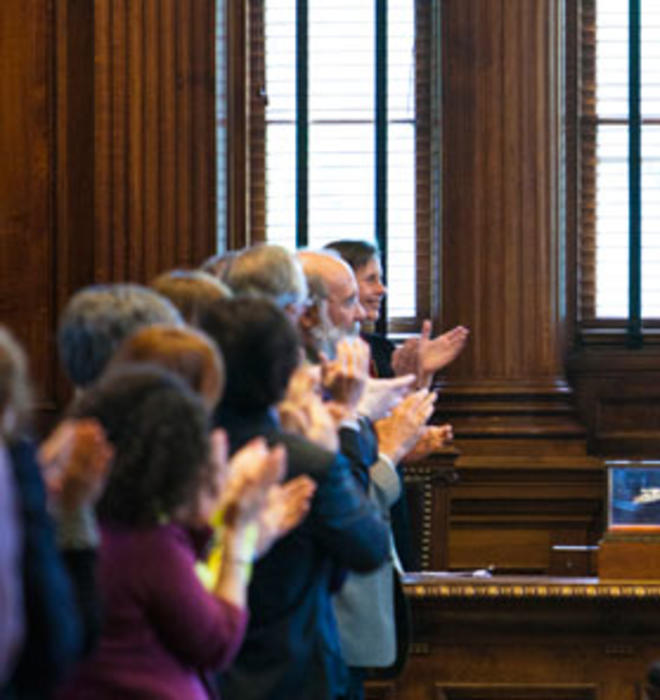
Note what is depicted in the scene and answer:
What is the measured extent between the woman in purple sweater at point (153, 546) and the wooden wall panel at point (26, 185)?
2.63 metres

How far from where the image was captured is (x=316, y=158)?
7328 millimetres

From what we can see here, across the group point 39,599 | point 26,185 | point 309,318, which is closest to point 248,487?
point 39,599

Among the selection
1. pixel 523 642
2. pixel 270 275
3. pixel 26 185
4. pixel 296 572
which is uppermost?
pixel 26 185

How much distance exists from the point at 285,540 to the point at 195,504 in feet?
2.36

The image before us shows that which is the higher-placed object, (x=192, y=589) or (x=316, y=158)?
(x=316, y=158)

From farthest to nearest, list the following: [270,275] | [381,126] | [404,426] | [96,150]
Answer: [381,126], [96,150], [404,426], [270,275]

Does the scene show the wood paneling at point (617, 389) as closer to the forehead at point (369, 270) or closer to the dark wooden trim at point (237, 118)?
the dark wooden trim at point (237, 118)

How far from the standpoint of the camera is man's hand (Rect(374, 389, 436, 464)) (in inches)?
162

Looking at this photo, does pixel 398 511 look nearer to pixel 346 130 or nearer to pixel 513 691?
pixel 513 691

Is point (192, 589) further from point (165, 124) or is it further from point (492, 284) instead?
point (492, 284)

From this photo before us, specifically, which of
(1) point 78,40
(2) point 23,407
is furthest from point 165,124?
(2) point 23,407

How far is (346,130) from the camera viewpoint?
7.35m

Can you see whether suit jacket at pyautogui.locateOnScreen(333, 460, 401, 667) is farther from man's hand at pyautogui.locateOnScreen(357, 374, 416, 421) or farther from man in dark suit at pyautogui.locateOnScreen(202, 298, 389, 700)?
man in dark suit at pyautogui.locateOnScreen(202, 298, 389, 700)

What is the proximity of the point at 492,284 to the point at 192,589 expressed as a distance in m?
4.55
